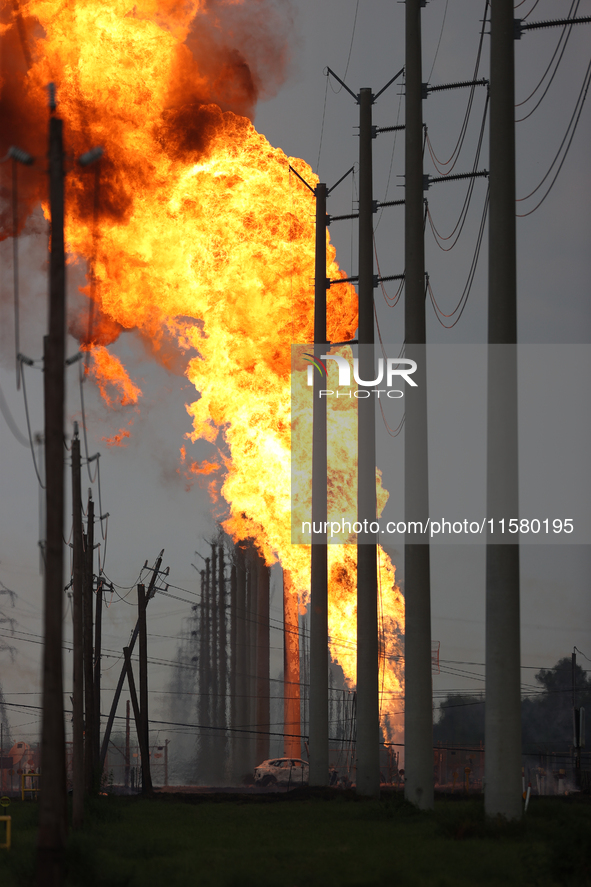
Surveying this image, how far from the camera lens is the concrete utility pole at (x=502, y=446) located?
21125 millimetres

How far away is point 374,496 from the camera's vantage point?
36.8 metres

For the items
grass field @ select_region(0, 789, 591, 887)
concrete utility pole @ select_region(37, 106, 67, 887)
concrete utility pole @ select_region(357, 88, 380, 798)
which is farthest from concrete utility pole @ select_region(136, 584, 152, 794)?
concrete utility pole @ select_region(37, 106, 67, 887)

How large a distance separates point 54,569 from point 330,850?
379 inches

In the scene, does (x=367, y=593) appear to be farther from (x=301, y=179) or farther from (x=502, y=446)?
(x=301, y=179)

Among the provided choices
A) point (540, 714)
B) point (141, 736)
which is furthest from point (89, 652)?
point (540, 714)

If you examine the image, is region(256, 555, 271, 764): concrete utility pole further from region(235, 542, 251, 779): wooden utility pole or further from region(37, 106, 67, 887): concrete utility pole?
region(37, 106, 67, 887): concrete utility pole


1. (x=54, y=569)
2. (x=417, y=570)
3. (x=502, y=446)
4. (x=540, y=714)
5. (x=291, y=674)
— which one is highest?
(x=502, y=446)

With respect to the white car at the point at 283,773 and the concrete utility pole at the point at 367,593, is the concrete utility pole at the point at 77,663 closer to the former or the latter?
the concrete utility pole at the point at 367,593

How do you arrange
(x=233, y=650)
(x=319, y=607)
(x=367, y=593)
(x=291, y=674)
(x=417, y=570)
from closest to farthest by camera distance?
1. (x=417, y=570)
2. (x=367, y=593)
3. (x=319, y=607)
4. (x=291, y=674)
5. (x=233, y=650)

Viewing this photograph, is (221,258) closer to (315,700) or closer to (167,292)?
(167,292)

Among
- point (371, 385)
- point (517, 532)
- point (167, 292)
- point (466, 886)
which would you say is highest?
point (167, 292)

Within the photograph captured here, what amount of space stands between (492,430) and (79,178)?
101 feet

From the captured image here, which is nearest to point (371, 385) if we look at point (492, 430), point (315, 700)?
point (315, 700)

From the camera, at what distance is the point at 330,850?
21.7m
